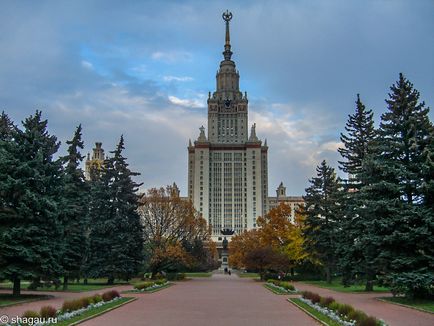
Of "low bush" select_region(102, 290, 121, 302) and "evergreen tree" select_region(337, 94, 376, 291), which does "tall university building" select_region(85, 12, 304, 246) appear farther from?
"low bush" select_region(102, 290, 121, 302)

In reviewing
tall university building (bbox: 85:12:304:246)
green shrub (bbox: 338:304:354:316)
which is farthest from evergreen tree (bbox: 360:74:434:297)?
tall university building (bbox: 85:12:304:246)

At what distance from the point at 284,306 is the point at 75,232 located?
711 inches

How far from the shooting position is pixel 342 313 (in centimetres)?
1625

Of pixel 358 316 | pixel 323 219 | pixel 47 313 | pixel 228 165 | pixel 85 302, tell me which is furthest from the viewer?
pixel 228 165

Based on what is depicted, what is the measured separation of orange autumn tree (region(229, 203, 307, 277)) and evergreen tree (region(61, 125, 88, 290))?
2084cm

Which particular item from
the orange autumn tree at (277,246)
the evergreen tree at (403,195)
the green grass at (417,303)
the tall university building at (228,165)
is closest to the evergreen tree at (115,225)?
the orange autumn tree at (277,246)

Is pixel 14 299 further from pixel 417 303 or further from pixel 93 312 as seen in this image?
pixel 417 303

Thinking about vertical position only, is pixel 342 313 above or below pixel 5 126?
below

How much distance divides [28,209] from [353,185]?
2252cm

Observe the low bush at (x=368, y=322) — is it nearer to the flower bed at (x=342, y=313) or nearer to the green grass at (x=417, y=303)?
the flower bed at (x=342, y=313)

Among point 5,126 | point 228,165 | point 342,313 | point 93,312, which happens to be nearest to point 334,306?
point 342,313

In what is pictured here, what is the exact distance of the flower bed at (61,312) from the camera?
13.6 meters

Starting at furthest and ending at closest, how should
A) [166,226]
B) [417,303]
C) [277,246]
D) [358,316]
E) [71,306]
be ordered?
[277,246] < [166,226] < [417,303] < [71,306] < [358,316]

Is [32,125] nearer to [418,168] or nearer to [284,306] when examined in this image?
[284,306]
